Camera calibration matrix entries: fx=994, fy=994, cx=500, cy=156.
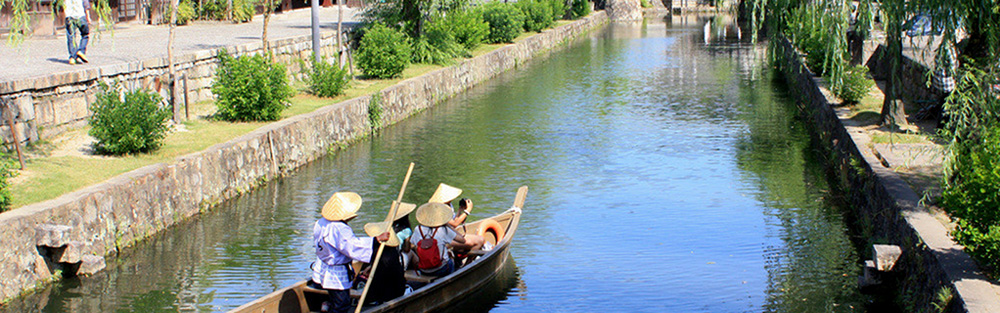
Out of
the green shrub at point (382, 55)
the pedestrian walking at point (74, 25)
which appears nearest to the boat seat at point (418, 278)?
the pedestrian walking at point (74, 25)

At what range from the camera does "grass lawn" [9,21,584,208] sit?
10758 mm

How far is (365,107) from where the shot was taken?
19422 millimetres

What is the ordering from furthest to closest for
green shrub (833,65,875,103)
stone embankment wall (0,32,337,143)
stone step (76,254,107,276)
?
green shrub (833,65,875,103) < stone embankment wall (0,32,337,143) < stone step (76,254,107,276)

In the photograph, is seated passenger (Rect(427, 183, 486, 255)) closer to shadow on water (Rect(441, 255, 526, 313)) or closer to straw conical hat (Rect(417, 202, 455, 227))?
straw conical hat (Rect(417, 202, 455, 227))

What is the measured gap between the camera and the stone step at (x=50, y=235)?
956 cm

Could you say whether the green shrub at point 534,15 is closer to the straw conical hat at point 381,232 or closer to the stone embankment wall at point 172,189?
the stone embankment wall at point 172,189

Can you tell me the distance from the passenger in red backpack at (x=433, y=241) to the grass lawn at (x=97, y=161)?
3995mm

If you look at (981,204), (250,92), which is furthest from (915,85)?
(250,92)

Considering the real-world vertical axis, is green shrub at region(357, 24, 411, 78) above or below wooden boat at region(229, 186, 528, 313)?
above

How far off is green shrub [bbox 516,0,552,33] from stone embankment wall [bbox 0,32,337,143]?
→ 77.6 ft

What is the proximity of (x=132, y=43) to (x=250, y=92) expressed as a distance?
725cm

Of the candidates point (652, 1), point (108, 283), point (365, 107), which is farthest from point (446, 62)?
point (652, 1)

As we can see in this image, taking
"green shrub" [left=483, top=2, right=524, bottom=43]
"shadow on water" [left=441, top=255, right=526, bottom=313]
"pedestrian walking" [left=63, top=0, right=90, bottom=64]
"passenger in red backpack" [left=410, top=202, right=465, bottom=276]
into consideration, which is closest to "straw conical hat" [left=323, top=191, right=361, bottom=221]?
"passenger in red backpack" [left=410, top=202, right=465, bottom=276]

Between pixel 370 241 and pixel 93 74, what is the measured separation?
8.05 meters
